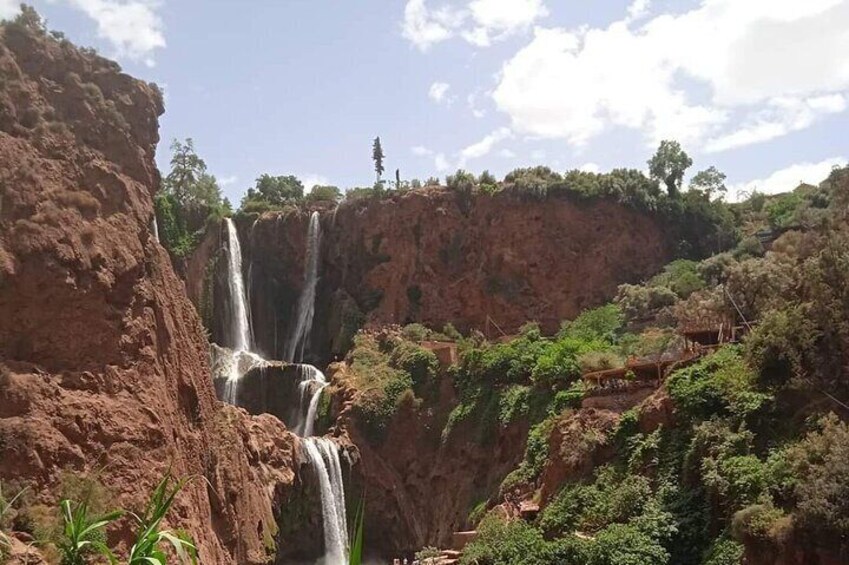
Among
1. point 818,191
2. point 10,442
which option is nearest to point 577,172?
point 818,191

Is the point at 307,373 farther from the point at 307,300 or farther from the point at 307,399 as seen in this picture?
the point at 307,300

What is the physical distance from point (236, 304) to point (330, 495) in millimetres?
19075

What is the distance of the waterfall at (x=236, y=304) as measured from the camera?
161 ft

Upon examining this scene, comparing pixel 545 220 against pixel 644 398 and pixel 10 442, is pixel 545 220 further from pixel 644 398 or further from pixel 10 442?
pixel 10 442

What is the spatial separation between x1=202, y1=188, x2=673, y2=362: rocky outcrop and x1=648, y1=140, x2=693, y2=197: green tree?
399 centimetres

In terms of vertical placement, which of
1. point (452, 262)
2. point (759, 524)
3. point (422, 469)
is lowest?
point (422, 469)

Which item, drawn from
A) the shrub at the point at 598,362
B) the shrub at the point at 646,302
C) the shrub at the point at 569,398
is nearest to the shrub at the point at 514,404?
the shrub at the point at 569,398

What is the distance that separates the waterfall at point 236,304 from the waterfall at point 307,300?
2963 millimetres

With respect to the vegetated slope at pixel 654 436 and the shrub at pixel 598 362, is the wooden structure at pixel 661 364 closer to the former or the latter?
the vegetated slope at pixel 654 436

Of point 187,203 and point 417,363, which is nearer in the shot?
point 417,363

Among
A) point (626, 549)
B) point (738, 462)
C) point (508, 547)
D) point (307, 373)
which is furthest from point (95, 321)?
point (307, 373)

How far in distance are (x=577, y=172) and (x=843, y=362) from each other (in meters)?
34.4

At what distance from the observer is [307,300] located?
52.1m

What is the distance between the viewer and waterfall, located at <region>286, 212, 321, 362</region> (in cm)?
5028
